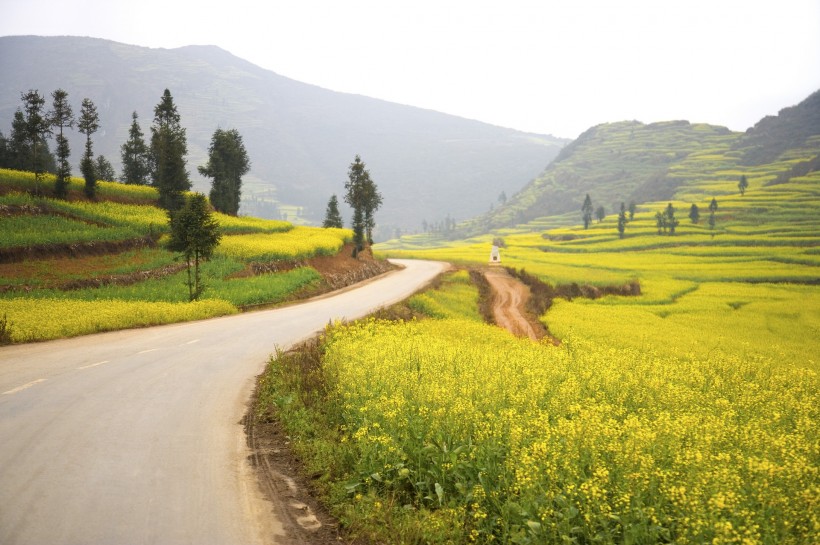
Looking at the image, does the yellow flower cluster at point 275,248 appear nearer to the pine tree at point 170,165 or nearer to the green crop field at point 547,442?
the pine tree at point 170,165

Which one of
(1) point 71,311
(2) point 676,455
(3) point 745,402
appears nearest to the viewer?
(2) point 676,455

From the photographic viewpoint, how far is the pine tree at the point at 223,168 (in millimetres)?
60812

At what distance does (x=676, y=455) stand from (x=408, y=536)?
354cm

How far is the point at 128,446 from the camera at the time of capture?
785 cm

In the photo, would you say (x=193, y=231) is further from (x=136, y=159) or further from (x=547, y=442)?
(x=136, y=159)

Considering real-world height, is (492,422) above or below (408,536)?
above

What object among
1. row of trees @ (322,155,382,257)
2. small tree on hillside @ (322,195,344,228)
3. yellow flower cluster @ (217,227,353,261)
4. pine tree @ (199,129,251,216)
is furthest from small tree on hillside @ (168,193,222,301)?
small tree on hillside @ (322,195,344,228)

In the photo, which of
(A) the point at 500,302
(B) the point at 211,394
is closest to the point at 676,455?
(B) the point at 211,394

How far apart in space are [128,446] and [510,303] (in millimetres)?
32811

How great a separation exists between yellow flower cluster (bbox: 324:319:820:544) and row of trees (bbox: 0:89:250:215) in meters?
42.9

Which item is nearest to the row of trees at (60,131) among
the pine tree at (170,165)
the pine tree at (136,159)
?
the pine tree at (170,165)

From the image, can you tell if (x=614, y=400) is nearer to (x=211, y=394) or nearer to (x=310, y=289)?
(x=211, y=394)

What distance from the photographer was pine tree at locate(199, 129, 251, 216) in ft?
200

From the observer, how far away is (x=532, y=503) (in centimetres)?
590
